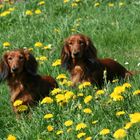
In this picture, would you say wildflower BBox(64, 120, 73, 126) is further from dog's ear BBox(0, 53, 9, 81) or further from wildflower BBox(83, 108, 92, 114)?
dog's ear BBox(0, 53, 9, 81)

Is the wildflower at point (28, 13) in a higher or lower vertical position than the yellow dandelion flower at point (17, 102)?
lower

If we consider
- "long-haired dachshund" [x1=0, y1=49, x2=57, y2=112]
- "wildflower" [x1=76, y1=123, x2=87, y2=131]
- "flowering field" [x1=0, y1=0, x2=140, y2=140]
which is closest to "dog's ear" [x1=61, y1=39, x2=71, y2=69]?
"flowering field" [x1=0, y1=0, x2=140, y2=140]

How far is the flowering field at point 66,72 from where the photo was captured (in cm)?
531

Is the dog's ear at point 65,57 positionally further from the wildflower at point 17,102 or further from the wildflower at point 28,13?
the wildflower at point 28,13

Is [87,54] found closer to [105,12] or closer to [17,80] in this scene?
[17,80]

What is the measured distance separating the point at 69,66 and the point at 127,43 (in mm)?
1821

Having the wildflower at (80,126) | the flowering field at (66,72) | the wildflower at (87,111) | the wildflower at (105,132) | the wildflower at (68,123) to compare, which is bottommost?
the flowering field at (66,72)

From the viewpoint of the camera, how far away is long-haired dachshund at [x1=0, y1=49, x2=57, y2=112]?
6641 millimetres

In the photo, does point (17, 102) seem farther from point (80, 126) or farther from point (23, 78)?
point (80, 126)

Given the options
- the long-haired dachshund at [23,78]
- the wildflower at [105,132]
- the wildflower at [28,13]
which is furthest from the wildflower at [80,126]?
the wildflower at [28,13]

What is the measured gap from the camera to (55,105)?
236 inches

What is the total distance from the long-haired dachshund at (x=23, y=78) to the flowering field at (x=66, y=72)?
0.80 feet

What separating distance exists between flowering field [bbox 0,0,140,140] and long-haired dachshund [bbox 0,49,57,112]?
0.24 meters

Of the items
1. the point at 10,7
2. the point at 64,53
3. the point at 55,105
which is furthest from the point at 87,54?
the point at 10,7
